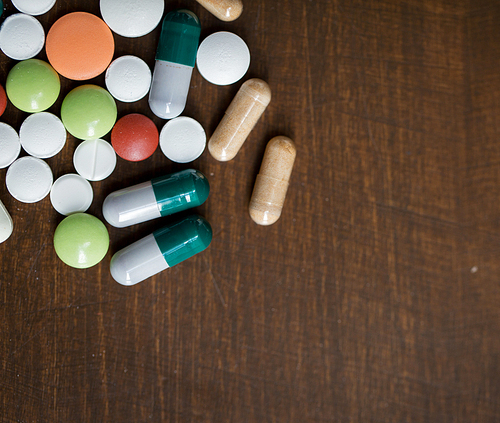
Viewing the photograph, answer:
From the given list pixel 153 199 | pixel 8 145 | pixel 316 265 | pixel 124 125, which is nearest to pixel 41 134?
pixel 8 145

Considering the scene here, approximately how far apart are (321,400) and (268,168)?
1.85 feet

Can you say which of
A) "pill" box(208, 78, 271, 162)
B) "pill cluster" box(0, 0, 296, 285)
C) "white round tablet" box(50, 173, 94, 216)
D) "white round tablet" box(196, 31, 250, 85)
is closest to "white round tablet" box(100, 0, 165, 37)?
"pill cluster" box(0, 0, 296, 285)

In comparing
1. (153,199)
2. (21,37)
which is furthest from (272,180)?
(21,37)

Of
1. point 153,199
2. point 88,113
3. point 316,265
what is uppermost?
point 88,113

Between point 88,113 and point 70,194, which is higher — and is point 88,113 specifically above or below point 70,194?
above

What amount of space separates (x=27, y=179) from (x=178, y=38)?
1.47ft

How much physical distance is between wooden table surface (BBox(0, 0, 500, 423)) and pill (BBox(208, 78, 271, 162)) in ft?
0.12

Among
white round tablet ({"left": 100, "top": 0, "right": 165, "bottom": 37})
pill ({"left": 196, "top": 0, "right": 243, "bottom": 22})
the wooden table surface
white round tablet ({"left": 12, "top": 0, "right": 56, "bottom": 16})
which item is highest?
pill ({"left": 196, "top": 0, "right": 243, "bottom": 22})

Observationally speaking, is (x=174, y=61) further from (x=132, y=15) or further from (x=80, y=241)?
(x=80, y=241)

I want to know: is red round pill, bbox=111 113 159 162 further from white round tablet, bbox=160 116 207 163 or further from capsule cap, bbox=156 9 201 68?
capsule cap, bbox=156 9 201 68

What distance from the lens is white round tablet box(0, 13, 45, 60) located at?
81cm

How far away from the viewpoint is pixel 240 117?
2.74 ft

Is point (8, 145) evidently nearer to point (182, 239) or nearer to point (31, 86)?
point (31, 86)

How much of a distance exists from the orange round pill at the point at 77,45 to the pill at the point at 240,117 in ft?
0.96
